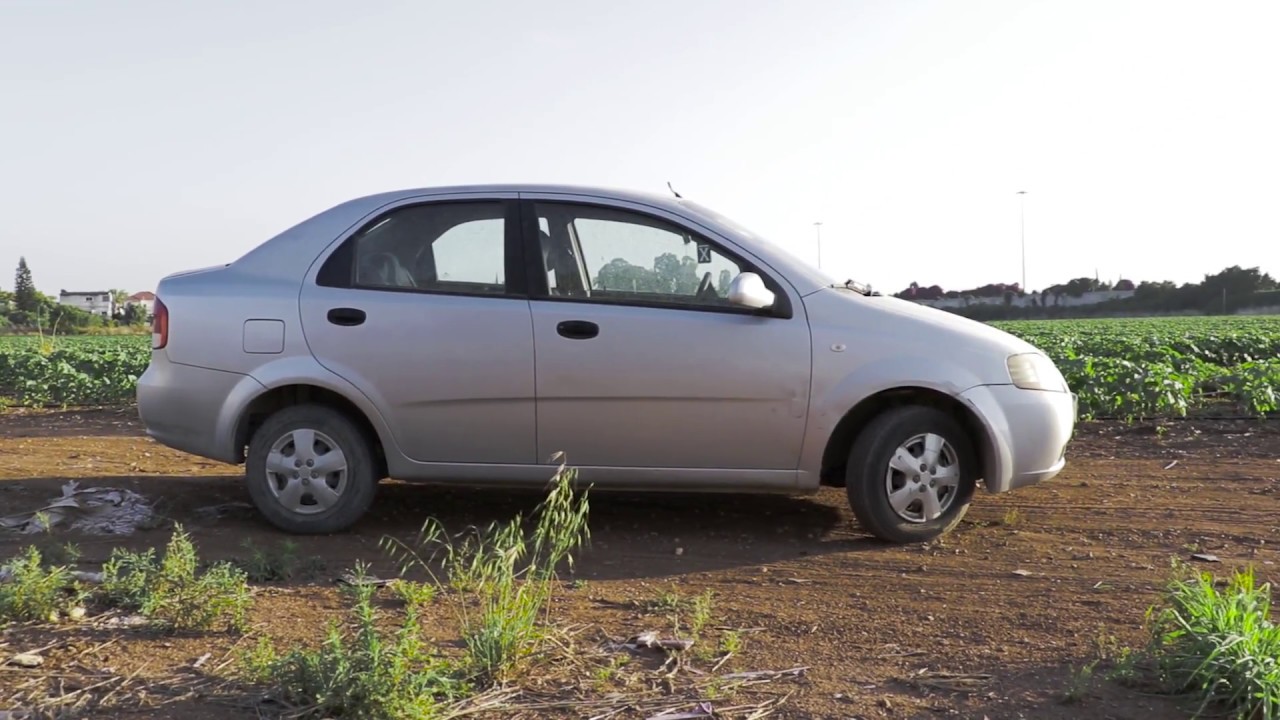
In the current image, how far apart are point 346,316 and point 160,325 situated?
40.7 inches

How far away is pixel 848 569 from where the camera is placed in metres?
4.80

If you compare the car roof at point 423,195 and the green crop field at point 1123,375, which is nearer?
the car roof at point 423,195

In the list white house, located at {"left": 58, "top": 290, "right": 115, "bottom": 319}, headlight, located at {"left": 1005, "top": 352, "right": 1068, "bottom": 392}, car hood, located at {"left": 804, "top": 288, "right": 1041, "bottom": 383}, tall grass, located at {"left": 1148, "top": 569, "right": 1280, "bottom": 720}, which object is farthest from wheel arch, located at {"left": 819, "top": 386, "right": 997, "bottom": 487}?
white house, located at {"left": 58, "top": 290, "right": 115, "bottom": 319}

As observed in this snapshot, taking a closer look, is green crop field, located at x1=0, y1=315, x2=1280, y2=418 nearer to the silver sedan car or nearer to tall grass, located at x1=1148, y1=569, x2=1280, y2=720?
the silver sedan car

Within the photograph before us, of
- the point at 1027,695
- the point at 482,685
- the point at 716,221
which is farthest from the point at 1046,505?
the point at 482,685

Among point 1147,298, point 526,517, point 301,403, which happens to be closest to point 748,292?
point 526,517

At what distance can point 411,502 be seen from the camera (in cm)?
640

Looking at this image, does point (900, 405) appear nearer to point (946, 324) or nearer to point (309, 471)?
point (946, 324)

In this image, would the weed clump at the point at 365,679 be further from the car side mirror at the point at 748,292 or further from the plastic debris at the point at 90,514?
the plastic debris at the point at 90,514

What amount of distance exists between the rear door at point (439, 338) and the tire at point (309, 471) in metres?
0.24

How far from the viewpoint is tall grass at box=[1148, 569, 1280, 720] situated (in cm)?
286

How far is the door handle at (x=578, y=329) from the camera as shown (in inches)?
205

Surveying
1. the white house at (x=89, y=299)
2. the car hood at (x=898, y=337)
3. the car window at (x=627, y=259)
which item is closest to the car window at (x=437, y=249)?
the car window at (x=627, y=259)

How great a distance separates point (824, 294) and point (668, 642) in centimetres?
221
